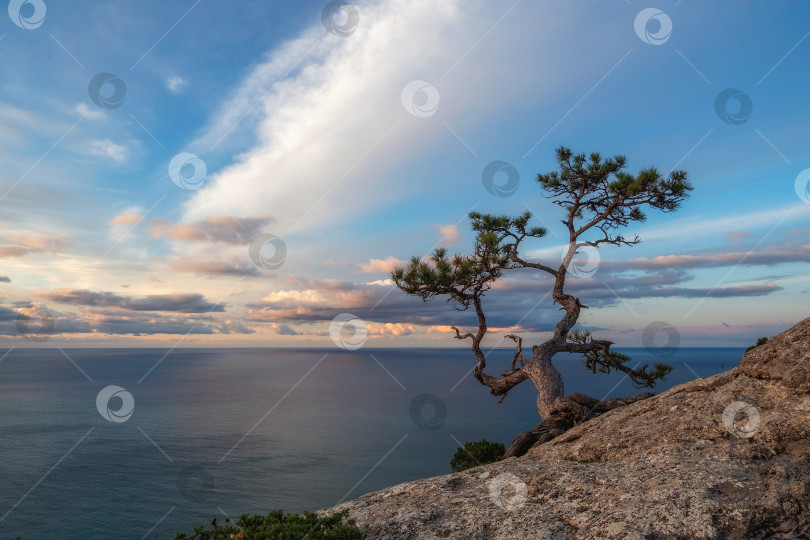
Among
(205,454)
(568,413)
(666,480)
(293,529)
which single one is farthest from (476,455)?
(205,454)

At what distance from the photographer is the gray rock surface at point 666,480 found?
277 inches

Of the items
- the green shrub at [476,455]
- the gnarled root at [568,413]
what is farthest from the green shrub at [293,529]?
the green shrub at [476,455]

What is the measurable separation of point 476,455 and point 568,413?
5.05m

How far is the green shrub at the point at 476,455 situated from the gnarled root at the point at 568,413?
393cm

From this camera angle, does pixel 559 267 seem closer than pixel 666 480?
No

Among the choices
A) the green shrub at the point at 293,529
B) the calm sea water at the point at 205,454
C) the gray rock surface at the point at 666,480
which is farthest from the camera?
the calm sea water at the point at 205,454

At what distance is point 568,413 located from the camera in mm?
16047

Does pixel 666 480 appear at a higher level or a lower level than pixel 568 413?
lower

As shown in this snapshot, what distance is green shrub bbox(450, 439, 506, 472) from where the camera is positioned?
1895 cm

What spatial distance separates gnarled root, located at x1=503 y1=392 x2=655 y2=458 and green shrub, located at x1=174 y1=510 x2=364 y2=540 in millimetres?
8220

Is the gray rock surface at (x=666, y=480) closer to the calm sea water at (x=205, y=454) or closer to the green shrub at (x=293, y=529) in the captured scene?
the green shrub at (x=293, y=529)

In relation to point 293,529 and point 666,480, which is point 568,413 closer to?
point 666,480

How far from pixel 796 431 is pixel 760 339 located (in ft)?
25.4

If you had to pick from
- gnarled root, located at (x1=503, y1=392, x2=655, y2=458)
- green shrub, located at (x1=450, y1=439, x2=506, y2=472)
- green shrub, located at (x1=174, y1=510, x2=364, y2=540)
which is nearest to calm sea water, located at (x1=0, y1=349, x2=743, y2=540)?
gnarled root, located at (x1=503, y1=392, x2=655, y2=458)
